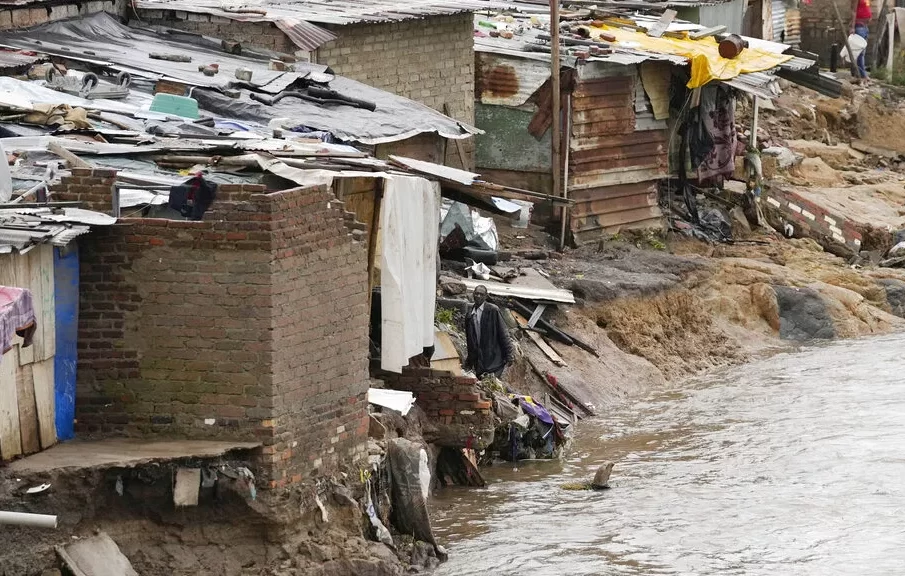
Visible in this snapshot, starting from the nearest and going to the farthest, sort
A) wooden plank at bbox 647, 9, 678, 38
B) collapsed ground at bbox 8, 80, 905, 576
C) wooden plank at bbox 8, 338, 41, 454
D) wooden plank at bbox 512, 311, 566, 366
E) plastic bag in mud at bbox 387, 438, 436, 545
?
wooden plank at bbox 8, 338, 41, 454 < collapsed ground at bbox 8, 80, 905, 576 < plastic bag in mud at bbox 387, 438, 436, 545 < wooden plank at bbox 512, 311, 566, 366 < wooden plank at bbox 647, 9, 678, 38

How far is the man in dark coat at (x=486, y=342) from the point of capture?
1474 cm

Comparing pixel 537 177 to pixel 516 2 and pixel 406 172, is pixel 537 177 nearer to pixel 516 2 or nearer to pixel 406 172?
pixel 516 2

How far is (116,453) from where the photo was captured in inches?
394

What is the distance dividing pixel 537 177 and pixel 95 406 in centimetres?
1206

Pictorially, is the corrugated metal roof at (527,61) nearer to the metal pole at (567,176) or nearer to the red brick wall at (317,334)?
the metal pole at (567,176)

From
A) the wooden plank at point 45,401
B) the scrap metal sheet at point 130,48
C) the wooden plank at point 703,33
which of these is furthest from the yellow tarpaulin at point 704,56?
the wooden plank at point 45,401

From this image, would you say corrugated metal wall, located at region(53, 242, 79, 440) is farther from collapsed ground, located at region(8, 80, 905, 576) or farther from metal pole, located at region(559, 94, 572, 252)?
metal pole, located at region(559, 94, 572, 252)

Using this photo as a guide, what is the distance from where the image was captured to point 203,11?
1809 centimetres

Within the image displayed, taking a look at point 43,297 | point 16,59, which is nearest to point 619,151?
point 16,59

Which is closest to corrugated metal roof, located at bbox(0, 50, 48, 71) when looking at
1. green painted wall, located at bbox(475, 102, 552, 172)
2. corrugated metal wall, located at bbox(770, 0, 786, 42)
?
green painted wall, located at bbox(475, 102, 552, 172)

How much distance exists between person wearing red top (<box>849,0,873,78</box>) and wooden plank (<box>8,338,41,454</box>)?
26.5m

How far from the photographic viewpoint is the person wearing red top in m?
33.6

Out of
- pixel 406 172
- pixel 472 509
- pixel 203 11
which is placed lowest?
pixel 472 509

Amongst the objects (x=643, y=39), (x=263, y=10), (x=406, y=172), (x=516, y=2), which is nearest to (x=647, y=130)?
(x=643, y=39)
